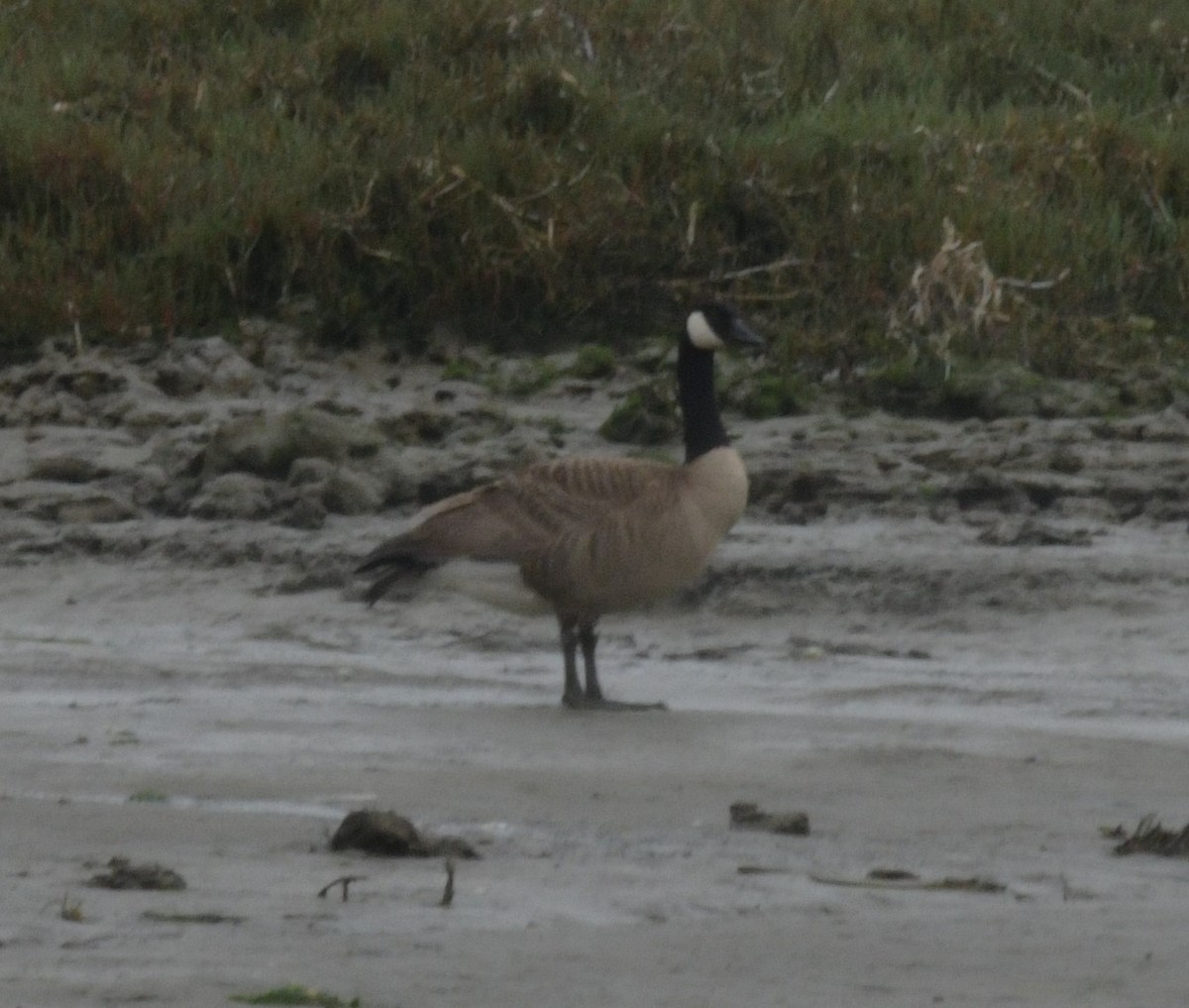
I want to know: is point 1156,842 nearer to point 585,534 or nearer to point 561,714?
point 561,714

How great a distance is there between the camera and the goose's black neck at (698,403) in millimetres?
8836

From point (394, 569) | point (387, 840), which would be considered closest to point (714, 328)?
point (394, 569)

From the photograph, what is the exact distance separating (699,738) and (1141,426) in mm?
4494

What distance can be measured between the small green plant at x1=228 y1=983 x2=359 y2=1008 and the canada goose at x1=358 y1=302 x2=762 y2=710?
3.96 meters

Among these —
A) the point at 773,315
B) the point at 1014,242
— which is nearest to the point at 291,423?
the point at 773,315

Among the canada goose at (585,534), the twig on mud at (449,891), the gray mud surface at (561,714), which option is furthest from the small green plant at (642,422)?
the twig on mud at (449,891)

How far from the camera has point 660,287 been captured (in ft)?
40.9

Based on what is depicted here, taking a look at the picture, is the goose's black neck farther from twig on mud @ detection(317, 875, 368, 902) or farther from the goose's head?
twig on mud @ detection(317, 875, 368, 902)

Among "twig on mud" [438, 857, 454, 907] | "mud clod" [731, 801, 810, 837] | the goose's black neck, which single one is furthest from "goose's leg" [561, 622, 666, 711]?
"twig on mud" [438, 857, 454, 907]

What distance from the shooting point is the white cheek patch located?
9.41 m

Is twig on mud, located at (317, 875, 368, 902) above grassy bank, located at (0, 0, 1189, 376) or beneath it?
beneath

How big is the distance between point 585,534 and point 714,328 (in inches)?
57.0

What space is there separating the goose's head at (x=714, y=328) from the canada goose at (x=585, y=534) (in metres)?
1.02

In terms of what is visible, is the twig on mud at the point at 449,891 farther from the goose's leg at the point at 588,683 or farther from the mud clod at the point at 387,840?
the goose's leg at the point at 588,683
